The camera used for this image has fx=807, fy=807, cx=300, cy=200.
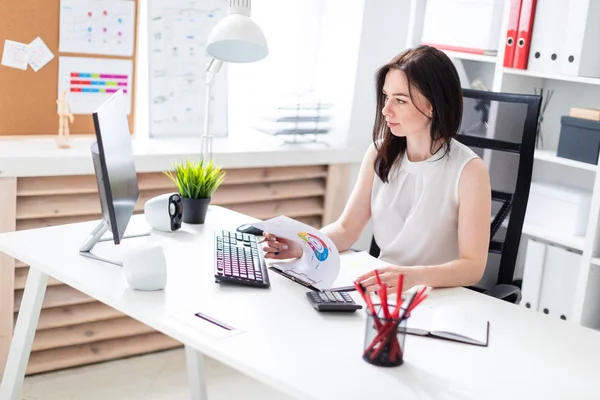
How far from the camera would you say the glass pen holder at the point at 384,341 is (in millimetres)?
1518

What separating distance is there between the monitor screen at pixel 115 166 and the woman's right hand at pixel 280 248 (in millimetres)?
377

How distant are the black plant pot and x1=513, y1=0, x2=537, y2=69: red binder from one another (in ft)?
4.97

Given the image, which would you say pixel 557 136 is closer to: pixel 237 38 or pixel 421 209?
pixel 421 209

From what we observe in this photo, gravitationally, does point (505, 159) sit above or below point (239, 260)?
above

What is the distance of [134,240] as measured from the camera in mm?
2248

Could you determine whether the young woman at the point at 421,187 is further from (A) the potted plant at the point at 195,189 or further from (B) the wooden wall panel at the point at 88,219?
(B) the wooden wall panel at the point at 88,219

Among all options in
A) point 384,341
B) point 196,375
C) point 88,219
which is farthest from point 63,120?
point 384,341

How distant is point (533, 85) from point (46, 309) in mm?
2206

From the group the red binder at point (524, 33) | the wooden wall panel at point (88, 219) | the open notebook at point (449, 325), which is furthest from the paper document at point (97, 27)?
the open notebook at point (449, 325)

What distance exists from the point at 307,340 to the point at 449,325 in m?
0.33

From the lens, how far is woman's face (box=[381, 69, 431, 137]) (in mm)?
2203

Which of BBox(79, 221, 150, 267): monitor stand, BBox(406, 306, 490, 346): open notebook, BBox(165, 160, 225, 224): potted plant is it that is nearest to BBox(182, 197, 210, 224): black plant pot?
BBox(165, 160, 225, 224): potted plant

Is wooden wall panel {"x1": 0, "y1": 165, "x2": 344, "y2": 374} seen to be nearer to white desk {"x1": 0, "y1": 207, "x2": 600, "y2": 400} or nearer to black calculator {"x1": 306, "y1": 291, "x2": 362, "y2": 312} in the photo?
white desk {"x1": 0, "y1": 207, "x2": 600, "y2": 400}

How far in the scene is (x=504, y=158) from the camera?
244 centimetres
